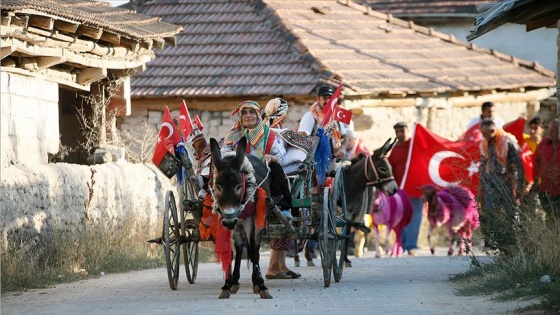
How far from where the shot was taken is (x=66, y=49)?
17.3 m

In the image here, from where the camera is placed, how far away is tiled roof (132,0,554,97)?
1003 inches

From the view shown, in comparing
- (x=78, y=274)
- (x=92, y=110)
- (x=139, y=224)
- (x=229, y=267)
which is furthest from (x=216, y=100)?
(x=229, y=267)

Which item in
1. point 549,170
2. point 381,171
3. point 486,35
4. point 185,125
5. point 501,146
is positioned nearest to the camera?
point 185,125

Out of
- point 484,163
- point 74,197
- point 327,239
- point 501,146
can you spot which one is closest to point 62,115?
point 74,197

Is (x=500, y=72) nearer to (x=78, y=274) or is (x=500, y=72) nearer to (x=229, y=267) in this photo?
(x=78, y=274)

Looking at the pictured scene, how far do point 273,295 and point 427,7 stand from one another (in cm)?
2359

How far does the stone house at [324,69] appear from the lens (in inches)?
998

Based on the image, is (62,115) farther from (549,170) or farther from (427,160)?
(549,170)

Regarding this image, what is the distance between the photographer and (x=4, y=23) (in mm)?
14805

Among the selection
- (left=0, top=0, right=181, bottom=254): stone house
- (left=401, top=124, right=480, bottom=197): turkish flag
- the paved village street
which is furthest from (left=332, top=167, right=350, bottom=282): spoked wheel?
(left=401, top=124, right=480, bottom=197): turkish flag

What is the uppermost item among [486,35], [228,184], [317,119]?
[486,35]

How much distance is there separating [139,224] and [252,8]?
1017cm

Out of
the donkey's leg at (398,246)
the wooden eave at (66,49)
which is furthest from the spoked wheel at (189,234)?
the donkey's leg at (398,246)

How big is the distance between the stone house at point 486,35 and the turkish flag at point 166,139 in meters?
21.7
